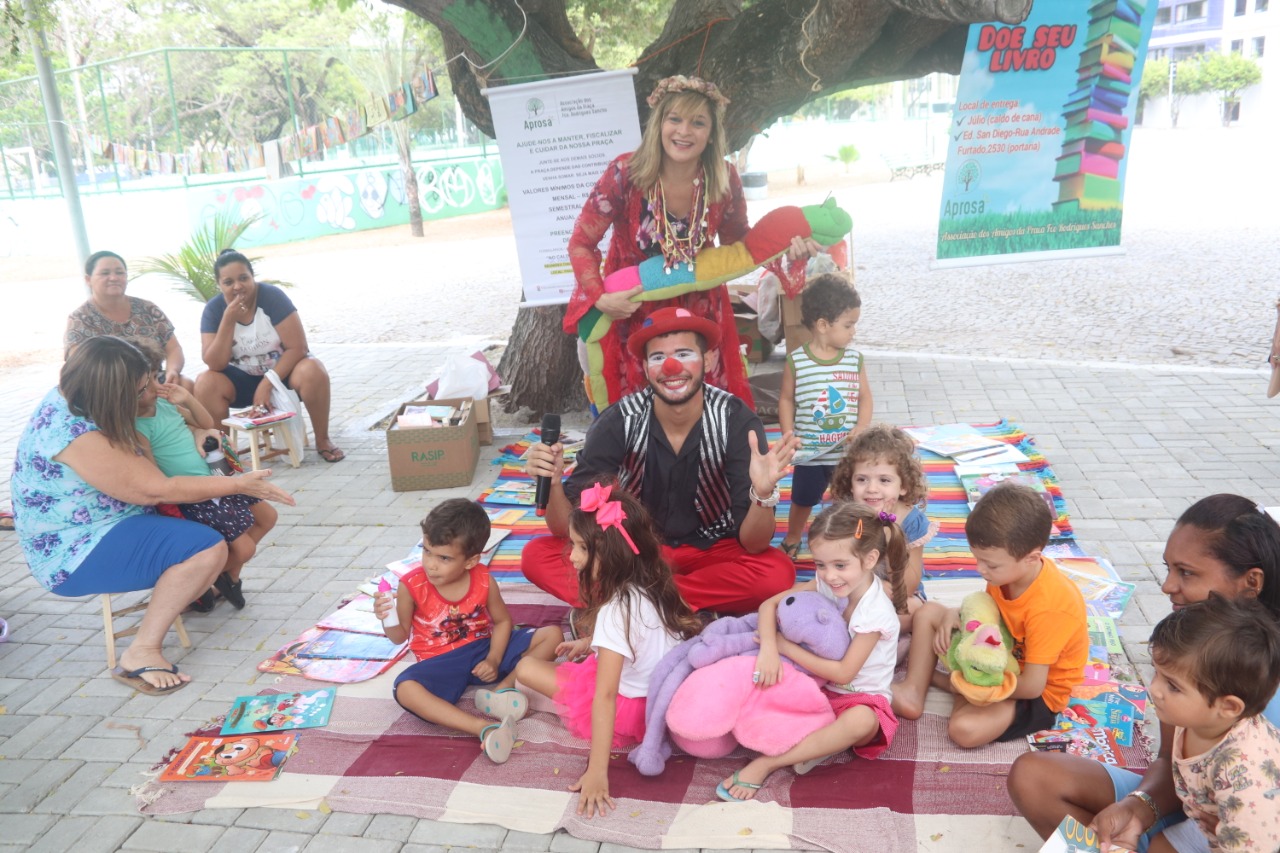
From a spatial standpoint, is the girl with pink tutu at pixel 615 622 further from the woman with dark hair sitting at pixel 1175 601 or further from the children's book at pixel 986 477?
the children's book at pixel 986 477

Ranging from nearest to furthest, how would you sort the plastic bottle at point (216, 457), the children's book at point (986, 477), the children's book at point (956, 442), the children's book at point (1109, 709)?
1. the children's book at point (1109, 709)
2. the plastic bottle at point (216, 457)
3. the children's book at point (986, 477)
4. the children's book at point (956, 442)

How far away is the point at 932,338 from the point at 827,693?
6.72 metres

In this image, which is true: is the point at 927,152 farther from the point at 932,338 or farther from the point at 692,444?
the point at 692,444

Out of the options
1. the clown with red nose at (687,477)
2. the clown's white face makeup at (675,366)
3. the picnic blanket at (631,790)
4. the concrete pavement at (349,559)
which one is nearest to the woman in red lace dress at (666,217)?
the clown with red nose at (687,477)

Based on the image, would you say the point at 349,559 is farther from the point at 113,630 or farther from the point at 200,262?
the point at 200,262

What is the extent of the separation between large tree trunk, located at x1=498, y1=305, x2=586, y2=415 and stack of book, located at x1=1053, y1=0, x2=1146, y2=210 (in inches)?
136

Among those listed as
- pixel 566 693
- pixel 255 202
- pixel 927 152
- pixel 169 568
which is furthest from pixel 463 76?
pixel 927 152

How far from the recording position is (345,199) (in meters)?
25.0

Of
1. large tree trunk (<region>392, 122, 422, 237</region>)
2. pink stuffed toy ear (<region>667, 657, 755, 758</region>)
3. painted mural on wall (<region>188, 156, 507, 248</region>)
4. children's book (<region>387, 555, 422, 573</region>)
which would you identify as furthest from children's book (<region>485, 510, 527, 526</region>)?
large tree trunk (<region>392, 122, 422, 237</region>)

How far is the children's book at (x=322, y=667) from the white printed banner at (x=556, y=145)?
2941mm

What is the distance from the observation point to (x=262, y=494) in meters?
3.87

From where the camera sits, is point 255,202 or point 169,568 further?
point 255,202

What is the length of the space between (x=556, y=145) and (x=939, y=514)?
3135 millimetres

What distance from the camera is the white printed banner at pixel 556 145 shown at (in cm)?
592
